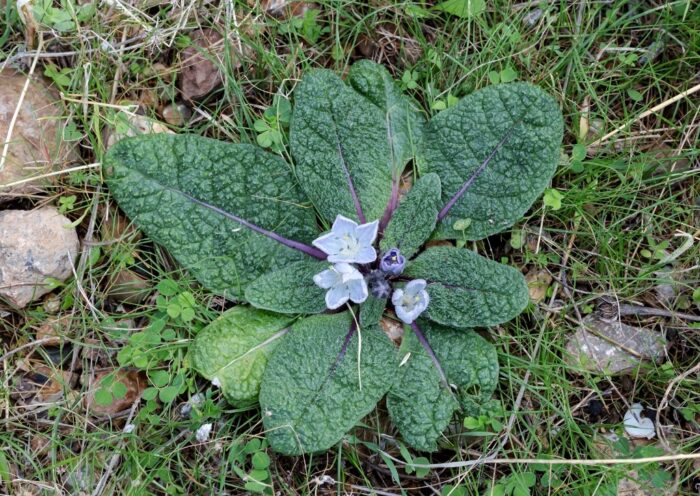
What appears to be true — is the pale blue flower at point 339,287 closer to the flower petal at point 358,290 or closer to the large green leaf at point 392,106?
the flower petal at point 358,290

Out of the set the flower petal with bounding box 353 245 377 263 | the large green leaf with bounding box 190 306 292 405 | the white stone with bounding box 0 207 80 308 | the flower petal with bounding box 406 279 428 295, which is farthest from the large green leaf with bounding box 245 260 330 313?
the white stone with bounding box 0 207 80 308

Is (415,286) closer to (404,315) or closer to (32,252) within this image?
(404,315)

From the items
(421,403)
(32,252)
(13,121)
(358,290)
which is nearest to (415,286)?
(358,290)

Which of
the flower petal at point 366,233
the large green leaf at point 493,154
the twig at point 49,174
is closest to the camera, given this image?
the flower petal at point 366,233

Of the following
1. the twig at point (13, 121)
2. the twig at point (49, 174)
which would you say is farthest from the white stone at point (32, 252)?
the twig at point (13, 121)

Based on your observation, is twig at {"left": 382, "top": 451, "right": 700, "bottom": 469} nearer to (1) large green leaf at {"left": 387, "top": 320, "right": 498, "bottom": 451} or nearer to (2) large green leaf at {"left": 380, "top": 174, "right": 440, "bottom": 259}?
(1) large green leaf at {"left": 387, "top": 320, "right": 498, "bottom": 451}

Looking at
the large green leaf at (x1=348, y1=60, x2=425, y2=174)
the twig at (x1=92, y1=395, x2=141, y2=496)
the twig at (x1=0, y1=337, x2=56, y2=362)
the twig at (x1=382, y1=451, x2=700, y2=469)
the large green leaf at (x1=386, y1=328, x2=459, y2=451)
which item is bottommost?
the twig at (x1=382, y1=451, x2=700, y2=469)

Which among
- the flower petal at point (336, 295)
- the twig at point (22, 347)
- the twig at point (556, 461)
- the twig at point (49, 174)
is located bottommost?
the twig at point (556, 461)
